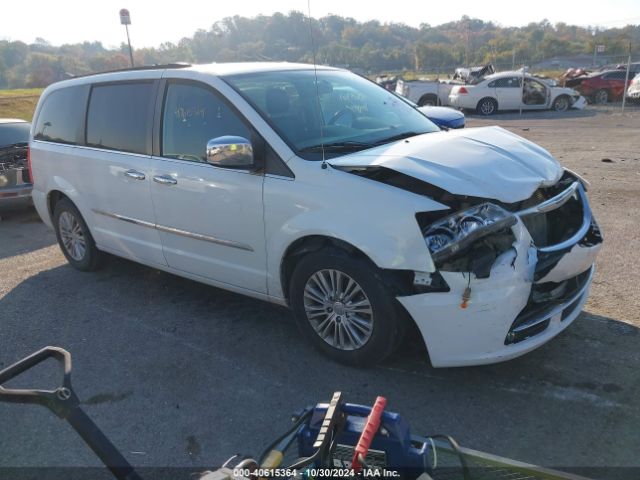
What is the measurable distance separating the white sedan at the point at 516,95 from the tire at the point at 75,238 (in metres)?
18.3

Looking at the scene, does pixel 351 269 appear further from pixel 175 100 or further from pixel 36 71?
pixel 36 71

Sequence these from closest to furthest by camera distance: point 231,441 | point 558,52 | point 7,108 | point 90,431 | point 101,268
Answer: point 90,431, point 231,441, point 101,268, point 7,108, point 558,52

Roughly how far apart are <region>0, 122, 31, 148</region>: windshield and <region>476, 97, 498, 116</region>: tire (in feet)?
54.9

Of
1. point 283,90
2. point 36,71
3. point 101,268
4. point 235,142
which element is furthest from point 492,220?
point 36,71

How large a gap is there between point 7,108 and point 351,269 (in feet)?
76.1

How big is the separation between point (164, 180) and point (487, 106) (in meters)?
19.5

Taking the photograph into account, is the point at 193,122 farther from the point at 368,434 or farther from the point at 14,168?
the point at 14,168

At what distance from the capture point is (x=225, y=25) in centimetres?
604

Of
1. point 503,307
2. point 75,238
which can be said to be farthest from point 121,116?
point 503,307

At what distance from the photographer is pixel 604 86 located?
23250 millimetres

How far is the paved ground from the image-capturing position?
115 inches

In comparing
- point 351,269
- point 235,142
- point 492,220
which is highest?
point 235,142

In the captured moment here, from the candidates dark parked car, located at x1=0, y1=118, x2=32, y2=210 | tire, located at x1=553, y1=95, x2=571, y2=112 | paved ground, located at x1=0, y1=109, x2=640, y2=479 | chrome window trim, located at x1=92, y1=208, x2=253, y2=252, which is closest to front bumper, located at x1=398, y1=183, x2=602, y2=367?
paved ground, located at x1=0, y1=109, x2=640, y2=479

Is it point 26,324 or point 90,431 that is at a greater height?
point 90,431
